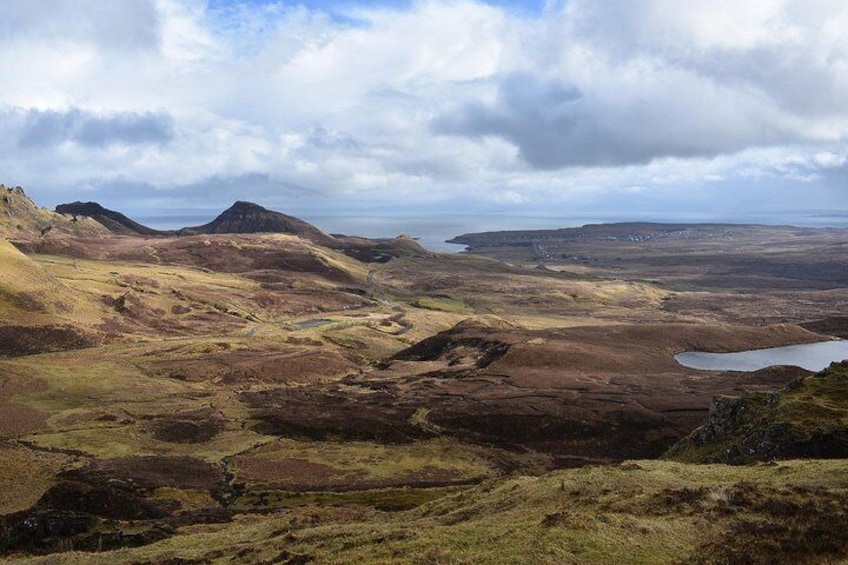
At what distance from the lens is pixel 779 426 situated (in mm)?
46875

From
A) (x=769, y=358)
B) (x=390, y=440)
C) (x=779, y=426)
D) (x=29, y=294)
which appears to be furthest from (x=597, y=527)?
(x=29, y=294)

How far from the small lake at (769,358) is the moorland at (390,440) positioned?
356cm

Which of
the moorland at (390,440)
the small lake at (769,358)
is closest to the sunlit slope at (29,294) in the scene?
the moorland at (390,440)

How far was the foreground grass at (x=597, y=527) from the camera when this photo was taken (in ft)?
80.2

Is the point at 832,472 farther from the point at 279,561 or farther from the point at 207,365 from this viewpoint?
the point at 207,365

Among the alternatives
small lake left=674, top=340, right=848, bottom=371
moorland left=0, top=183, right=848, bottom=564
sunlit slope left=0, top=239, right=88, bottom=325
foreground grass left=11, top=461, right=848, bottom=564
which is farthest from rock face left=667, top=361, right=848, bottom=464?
sunlit slope left=0, top=239, right=88, bottom=325

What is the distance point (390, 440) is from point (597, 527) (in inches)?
1994

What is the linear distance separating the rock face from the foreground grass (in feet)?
28.0

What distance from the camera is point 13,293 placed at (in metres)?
128

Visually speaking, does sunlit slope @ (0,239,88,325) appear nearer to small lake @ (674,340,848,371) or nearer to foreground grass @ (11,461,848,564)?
foreground grass @ (11,461,848,564)

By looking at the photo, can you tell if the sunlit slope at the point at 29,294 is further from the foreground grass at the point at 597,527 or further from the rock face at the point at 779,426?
the rock face at the point at 779,426

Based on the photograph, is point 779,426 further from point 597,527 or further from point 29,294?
point 29,294

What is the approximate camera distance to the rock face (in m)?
44.8

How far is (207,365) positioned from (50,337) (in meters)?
34.7
